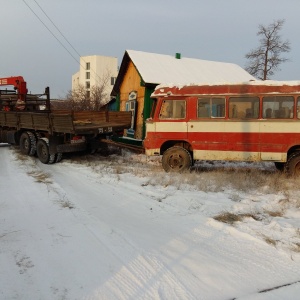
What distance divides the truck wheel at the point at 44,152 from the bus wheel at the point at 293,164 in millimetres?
7405

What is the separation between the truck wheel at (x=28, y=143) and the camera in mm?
12172

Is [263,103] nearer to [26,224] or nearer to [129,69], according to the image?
[26,224]

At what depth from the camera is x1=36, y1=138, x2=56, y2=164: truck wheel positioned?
11.1 metres

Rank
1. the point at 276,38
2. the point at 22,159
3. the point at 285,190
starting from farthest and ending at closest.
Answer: the point at 276,38 < the point at 22,159 < the point at 285,190

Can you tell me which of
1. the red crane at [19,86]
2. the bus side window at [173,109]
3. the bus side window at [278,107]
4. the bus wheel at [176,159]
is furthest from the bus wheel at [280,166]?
the red crane at [19,86]

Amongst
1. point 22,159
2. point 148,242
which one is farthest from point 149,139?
point 148,242

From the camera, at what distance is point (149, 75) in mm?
15945

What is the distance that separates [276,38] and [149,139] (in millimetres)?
23230

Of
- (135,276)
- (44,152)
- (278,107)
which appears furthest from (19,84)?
(135,276)

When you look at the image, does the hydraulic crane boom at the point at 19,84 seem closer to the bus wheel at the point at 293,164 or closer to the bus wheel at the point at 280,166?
the bus wheel at the point at 280,166

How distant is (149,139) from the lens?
392 inches

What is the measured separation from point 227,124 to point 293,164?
207cm

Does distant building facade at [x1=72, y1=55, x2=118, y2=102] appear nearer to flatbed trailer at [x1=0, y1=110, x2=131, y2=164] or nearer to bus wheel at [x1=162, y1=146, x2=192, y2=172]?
flatbed trailer at [x1=0, y1=110, x2=131, y2=164]

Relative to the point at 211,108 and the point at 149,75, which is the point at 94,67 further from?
the point at 211,108
